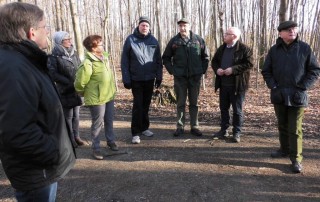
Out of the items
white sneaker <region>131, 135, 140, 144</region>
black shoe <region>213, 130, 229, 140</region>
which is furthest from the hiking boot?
black shoe <region>213, 130, 229, 140</region>

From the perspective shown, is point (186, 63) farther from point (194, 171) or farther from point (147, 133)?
point (194, 171)

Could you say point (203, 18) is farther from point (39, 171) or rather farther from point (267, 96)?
point (39, 171)

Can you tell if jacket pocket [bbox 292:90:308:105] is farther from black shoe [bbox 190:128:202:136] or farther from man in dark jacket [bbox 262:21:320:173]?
black shoe [bbox 190:128:202:136]

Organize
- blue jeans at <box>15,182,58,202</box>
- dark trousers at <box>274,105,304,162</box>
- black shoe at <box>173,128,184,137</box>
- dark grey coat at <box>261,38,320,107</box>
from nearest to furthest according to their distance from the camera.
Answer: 1. blue jeans at <box>15,182,58,202</box>
2. dark grey coat at <box>261,38,320,107</box>
3. dark trousers at <box>274,105,304,162</box>
4. black shoe at <box>173,128,184,137</box>

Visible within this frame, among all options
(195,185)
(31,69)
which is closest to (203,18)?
(195,185)

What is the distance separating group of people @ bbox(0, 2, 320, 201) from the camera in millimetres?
1702

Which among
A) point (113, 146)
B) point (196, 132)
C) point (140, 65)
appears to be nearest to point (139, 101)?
point (140, 65)

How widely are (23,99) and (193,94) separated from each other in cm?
437

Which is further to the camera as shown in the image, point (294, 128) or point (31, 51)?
point (294, 128)

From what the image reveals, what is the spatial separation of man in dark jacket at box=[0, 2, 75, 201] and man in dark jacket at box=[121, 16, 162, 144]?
3.41m

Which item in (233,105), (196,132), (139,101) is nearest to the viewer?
(233,105)

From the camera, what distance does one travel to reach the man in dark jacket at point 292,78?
4.05 meters

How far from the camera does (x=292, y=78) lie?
411 centimetres

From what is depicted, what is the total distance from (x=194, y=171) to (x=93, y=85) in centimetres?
205
